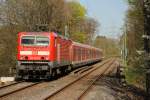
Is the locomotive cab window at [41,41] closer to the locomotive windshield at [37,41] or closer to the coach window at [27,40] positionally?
the locomotive windshield at [37,41]

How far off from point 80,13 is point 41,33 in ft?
216

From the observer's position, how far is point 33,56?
990 inches

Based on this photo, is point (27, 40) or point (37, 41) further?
point (27, 40)

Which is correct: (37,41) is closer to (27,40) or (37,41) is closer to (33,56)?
(27,40)

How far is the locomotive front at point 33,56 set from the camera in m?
25.0

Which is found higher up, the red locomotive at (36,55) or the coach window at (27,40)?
the coach window at (27,40)

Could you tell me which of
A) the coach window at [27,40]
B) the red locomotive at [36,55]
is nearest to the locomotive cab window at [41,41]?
the red locomotive at [36,55]

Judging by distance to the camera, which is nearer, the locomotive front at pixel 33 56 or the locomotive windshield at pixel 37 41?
the locomotive front at pixel 33 56

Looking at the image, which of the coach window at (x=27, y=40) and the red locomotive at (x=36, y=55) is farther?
the coach window at (x=27, y=40)

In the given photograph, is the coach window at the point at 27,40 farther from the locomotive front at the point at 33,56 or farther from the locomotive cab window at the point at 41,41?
the locomotive cab window at the point at 41,41

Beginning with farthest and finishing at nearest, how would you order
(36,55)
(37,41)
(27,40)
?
(27,40), (37,41), (36,55)

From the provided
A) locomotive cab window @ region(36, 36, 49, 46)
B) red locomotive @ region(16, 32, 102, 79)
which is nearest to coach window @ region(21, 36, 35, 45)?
red locomotive @ region(16, 32, 102, 79)

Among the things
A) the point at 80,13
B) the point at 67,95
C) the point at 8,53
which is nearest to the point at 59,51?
the point at 67,95

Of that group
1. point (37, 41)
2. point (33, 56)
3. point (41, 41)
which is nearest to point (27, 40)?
point (37, 41)
